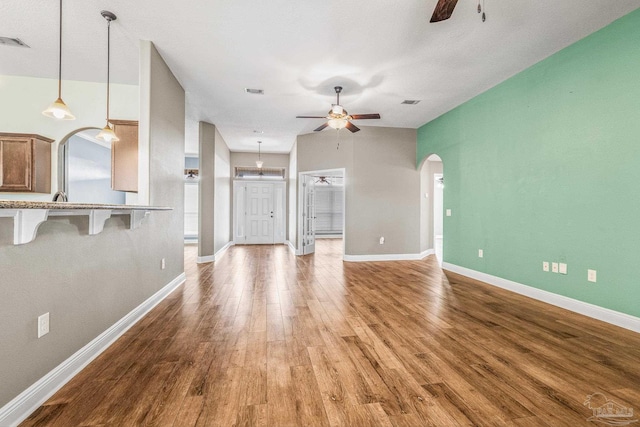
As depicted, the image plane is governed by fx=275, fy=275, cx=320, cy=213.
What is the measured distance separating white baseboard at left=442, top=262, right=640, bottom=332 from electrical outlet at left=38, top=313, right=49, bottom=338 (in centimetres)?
464

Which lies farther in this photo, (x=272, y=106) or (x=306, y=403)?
(x=272, y=106)

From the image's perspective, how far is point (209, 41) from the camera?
308cm

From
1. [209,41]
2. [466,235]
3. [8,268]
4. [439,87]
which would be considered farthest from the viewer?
[466,235]

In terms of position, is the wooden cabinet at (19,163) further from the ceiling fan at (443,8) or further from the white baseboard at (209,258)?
the ceiling fan at (443,8)

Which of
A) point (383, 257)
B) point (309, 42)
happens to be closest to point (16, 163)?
point (309, 42)

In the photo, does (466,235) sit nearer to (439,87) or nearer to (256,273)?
(439,87)

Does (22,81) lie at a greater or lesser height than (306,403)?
greater

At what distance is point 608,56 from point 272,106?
442 cm

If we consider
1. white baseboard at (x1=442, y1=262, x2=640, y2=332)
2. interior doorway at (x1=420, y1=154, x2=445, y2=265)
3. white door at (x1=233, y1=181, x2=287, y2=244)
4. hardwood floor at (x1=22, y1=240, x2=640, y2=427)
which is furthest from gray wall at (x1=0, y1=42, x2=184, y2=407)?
interior doorway at (x1=420, y1=154, x2=445, y2=265)

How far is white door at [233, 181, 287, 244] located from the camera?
8945 millimetres

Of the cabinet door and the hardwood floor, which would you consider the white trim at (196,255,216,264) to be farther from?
the cabinet door

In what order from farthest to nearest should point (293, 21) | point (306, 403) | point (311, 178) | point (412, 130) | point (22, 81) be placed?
1. point (311, 178)
2. point (412, 130)
3. point (22, 81)
4. point (293, 21)
5. point (306, 403)

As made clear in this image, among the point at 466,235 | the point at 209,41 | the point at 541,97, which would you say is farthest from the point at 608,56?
the point at 209,41

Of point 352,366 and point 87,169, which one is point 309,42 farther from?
point 87,169
